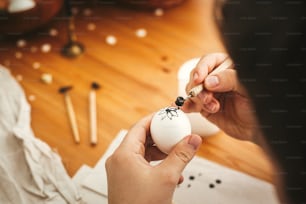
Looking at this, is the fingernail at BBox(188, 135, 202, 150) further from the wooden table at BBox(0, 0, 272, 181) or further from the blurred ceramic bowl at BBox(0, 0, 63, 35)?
the blurred ceramic bowl at BBox(0, 0, 63, 35)

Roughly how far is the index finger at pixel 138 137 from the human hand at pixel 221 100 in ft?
0.44

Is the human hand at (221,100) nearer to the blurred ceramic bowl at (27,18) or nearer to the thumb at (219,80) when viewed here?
the thumb at (219,80)

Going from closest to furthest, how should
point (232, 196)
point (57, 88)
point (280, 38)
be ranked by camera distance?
1. point (280, 38)
2. point (232, 196)
3. point (57, 88)

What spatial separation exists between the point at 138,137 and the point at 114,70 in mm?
499

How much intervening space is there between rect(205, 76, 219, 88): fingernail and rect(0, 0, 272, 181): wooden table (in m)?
0.25

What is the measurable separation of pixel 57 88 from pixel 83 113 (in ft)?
0.43

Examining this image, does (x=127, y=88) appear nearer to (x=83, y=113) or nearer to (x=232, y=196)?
(x=83, y=113)

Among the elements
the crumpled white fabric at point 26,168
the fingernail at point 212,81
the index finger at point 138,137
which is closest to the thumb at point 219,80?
the fingernail at point 212,81

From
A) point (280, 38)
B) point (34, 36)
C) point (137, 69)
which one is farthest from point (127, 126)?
point (280, 38)

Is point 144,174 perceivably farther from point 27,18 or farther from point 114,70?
point 27,18

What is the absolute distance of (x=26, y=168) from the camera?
2.85 ft

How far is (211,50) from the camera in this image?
1225 mm

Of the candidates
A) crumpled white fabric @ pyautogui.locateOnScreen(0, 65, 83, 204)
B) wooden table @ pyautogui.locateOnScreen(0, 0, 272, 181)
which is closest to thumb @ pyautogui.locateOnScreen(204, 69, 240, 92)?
wooden table @ pyautogui.locateOnScreen(0, 0, 272, 181)

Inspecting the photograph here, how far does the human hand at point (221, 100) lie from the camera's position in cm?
76
